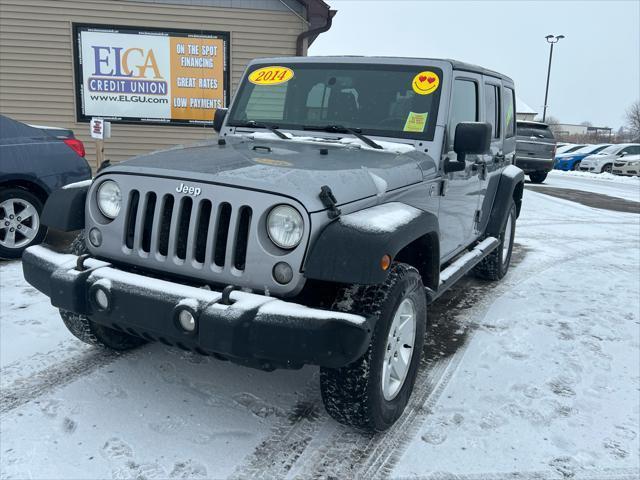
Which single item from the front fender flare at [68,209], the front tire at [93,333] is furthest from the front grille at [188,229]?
the front tire at [93,333]

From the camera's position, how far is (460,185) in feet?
13.9

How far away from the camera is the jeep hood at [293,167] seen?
2635mm

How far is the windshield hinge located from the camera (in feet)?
8.38

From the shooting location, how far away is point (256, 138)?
3.91m

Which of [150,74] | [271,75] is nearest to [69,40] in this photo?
[150,74]

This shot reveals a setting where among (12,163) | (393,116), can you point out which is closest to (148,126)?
(12,163)

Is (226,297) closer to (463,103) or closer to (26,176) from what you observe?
(463,103)

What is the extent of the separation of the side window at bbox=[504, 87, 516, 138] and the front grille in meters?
3.88

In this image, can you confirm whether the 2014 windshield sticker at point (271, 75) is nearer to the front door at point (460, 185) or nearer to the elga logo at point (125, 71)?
the front door at point (460, 185)

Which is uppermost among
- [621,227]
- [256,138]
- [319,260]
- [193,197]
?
[256,138]

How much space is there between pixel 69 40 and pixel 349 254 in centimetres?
1024

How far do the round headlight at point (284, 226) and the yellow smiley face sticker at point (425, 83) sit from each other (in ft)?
5.65

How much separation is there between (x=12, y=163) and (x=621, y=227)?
9.10 metres

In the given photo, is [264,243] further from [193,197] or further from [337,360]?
[337,360]
